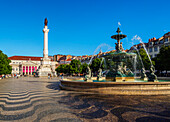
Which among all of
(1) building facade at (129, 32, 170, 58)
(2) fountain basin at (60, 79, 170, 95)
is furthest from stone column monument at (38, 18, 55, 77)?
(2) fountain basin at (60, 79, 170, 95)

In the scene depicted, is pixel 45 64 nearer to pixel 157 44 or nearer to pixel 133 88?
pixel 157 44

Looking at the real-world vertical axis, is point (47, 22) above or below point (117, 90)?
above

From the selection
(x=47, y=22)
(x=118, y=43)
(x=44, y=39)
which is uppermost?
(x=47, y=22)

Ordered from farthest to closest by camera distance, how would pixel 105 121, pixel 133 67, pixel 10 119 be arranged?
pixel 133 67
pixel 10 119
pixel 105 121

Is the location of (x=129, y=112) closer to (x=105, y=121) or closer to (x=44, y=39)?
(x=105, y=121)

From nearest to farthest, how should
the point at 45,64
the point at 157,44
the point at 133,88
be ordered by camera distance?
the point at 133,88
the point at 157,44
the point at 45,64

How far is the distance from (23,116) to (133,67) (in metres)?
51.1

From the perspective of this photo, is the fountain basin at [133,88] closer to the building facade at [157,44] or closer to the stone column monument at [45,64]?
the building facade at [157,44]

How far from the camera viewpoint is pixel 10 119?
5.10m

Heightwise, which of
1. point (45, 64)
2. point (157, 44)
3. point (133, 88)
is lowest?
point (133, 88)

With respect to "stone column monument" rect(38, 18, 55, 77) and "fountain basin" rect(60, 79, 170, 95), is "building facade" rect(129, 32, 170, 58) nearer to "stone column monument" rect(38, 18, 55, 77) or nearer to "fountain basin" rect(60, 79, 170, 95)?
"stone column monument" rect(38, 18, 55, 77)

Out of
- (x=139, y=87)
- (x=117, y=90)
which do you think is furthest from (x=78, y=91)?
(x=139, y=87)

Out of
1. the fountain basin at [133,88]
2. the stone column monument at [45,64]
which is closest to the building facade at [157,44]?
the stone column monument at [45,64]

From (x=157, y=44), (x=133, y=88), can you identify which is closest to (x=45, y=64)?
(x=157, y=44)
